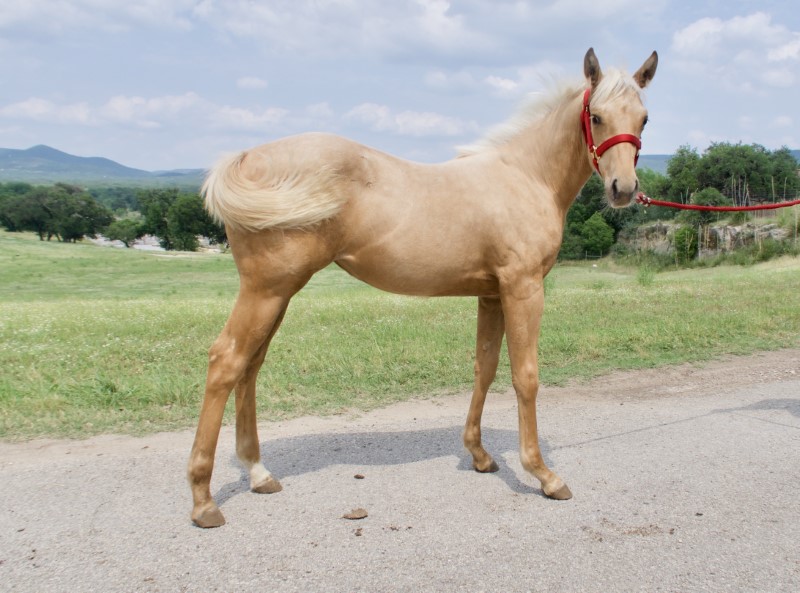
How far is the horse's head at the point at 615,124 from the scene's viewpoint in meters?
3.52

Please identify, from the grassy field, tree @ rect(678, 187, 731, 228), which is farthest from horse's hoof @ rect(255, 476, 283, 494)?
tree @ rect(678, 187, 731, 228)

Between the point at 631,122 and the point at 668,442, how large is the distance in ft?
8.48

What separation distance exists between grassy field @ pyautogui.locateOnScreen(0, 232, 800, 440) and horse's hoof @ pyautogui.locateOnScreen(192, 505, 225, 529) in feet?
5.90

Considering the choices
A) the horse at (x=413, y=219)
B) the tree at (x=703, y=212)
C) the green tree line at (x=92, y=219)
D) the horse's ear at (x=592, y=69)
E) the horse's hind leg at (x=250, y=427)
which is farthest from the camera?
the green tree line at (x=92, y=219)

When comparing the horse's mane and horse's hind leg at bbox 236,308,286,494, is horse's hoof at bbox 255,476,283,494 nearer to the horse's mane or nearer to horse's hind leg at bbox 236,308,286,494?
horse's hind leg at bbox 236,308,286,494

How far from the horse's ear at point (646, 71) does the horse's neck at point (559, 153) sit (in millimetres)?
382

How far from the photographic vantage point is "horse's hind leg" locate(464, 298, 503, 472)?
4.30m

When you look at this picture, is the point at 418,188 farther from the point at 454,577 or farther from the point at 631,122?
the point at 454,577

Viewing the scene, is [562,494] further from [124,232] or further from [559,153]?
[124,232]

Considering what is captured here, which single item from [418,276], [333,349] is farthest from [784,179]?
[418,276]

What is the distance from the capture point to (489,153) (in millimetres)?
4098

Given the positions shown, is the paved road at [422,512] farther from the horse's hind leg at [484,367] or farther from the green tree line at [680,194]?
the green tree line at [680,194]

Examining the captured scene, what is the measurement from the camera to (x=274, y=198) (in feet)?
10.9

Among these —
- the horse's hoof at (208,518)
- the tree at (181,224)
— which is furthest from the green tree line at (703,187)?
the horse's hoof at (208,518)
